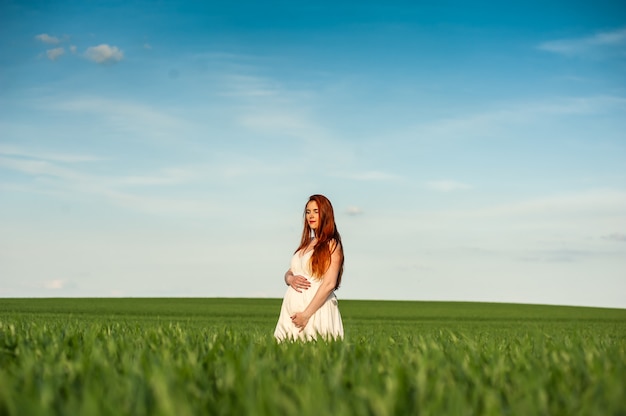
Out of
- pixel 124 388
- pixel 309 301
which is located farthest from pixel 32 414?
pixel 309 301

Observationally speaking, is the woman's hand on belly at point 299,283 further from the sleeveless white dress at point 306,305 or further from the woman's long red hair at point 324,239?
the woman's long red hair at point 324,239

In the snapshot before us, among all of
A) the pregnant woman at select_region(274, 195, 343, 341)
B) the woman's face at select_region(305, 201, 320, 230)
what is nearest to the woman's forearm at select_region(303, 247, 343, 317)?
the pregnant woman at select_region(274, 195, 343, 341)

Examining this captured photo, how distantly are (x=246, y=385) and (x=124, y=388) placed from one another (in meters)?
0.74

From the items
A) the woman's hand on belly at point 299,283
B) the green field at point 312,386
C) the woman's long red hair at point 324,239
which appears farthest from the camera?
the woman's hand on belly at point 299,283

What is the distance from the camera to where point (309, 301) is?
9273 mm

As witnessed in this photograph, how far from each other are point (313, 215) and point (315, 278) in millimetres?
901

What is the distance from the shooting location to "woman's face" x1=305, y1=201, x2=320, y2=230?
867cm

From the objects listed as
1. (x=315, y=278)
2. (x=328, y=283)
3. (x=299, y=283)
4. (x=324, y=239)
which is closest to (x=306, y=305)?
(x=299, y=283)

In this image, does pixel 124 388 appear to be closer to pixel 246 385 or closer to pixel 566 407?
pixel 246 385

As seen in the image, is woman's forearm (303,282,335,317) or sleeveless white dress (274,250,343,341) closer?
woman's forearm (303,282,335,317)

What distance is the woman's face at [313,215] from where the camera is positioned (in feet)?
28.5

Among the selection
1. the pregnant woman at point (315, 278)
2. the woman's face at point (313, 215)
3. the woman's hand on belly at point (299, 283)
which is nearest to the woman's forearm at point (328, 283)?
the pregnant woman at point (315, 278)

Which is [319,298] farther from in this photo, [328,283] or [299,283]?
[299,283]

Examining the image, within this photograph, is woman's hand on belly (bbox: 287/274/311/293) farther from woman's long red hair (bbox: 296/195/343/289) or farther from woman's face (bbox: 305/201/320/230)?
woman's face (bbox: 305/201/320/230)
